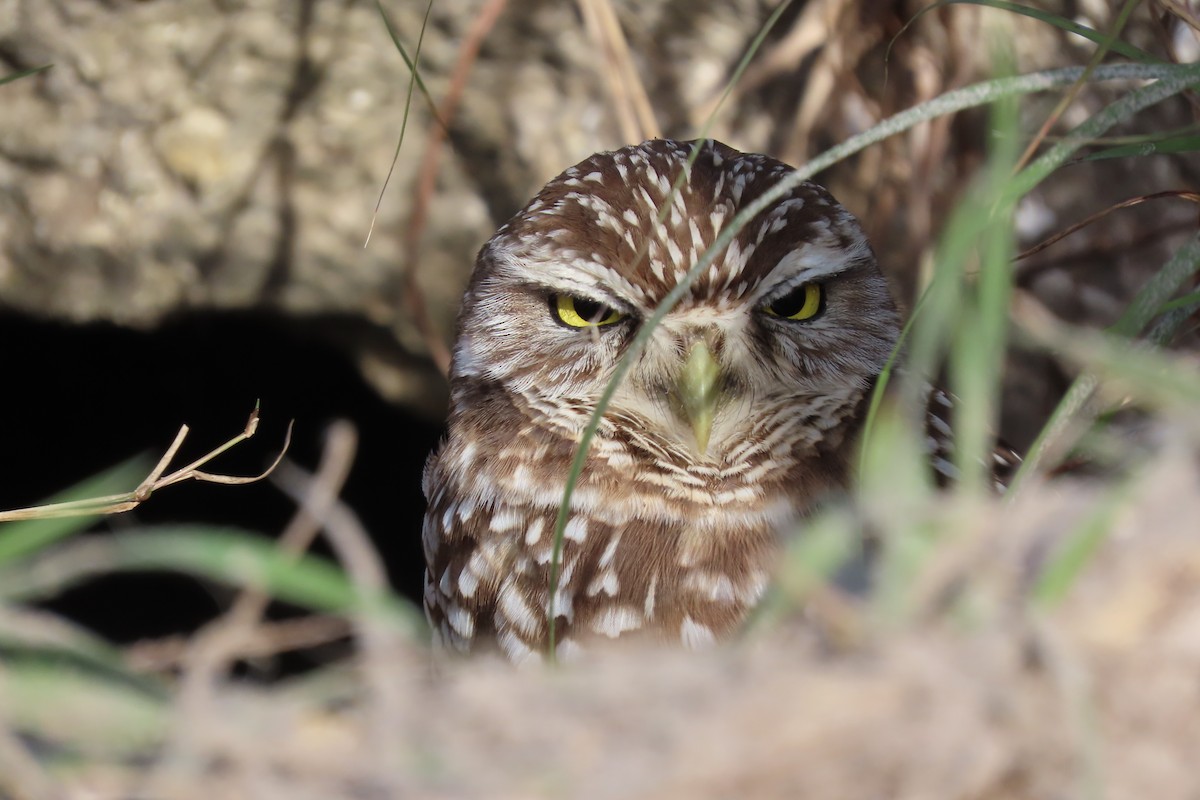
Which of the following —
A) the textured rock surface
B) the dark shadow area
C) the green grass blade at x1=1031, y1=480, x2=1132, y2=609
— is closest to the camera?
the green grass blade at x1=1031, y1=480, x2=1132, y2=609

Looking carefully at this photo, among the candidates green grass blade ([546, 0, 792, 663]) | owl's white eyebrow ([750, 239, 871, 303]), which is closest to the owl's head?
owl's white eyebrow ([750, 239, 871, 303])

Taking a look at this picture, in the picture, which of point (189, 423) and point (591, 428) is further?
point (189, 423)

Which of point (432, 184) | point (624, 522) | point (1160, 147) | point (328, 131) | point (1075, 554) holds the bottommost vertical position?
point (624, 522)

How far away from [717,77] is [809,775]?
3.08 m

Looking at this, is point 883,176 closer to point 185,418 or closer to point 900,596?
point 185,418

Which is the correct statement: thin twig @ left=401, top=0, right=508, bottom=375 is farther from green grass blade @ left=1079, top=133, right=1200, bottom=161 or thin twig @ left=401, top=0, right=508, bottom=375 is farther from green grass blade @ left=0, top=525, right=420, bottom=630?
green grass blade @ left=0, top=525, right=420, bottom=630

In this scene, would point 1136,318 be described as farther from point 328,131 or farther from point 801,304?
point 328,131

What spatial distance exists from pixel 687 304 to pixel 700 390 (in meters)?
0.16

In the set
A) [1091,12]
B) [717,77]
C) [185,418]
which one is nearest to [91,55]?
[185,418]

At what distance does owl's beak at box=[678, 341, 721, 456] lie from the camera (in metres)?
1.97

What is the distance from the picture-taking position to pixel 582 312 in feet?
7.04

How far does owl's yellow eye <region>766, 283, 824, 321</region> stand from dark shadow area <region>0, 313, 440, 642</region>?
207 centimetres

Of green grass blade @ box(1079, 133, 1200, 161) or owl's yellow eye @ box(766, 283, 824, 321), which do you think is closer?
green grass blade @ box(1079, 133, 1200, 161)

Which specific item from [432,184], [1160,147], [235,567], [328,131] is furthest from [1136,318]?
[328,131]
